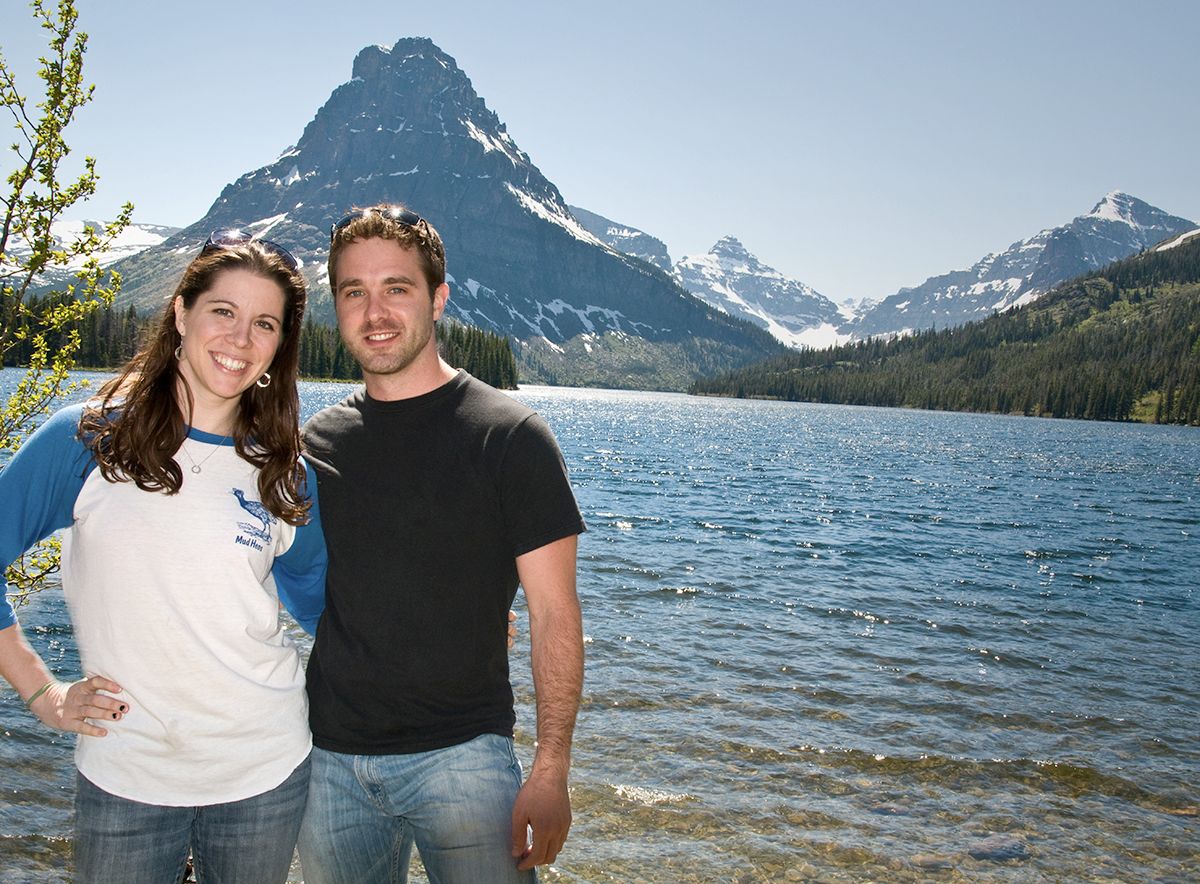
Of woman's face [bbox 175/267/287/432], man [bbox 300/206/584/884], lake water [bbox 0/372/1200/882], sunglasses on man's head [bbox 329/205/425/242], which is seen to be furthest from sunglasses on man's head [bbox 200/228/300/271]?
lake water [bbox 0/372/1200/882]

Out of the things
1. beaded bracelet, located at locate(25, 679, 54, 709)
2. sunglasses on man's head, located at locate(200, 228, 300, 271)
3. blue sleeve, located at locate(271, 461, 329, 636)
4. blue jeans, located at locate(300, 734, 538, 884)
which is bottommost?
blue jeans, located at locate(300, 734, 538, 884)

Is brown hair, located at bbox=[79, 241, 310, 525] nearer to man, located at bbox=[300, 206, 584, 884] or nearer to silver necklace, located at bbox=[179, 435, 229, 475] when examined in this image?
silver necklace, located at bbox=[179, 435, 229, 475]

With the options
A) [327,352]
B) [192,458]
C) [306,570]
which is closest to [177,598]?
[192,458]

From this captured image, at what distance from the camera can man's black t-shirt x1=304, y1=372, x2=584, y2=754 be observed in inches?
154

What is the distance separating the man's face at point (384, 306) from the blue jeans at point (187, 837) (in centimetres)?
206

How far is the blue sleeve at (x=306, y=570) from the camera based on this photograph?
4.01 metres

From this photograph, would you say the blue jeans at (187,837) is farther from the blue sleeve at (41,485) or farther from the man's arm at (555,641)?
the man's arm at (555,641)

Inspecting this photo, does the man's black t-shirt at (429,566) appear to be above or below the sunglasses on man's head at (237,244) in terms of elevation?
below

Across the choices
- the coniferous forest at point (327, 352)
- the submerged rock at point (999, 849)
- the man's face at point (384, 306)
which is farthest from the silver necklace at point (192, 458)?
the coniferous forest at point (327, 352)

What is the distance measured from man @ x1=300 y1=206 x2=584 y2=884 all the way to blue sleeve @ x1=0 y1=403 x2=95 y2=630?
1072 millimetres

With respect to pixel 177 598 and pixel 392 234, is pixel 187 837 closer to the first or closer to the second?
pixel 177 598

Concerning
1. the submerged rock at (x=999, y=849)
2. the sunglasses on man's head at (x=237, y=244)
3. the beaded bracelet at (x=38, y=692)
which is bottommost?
the submerged rock at (x=999, y=849)

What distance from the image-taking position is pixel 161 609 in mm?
3424

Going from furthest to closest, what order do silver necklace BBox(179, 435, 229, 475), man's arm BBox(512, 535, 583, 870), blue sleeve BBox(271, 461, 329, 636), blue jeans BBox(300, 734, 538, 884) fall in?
blue sleeve BBox(271, 461, 329, 636) → man's arm BBox(512, 535, 583, 870) → blue jeans BBox(300, 734, 538, 884) → silver necklace BBox(179, 435, 229, 475)
